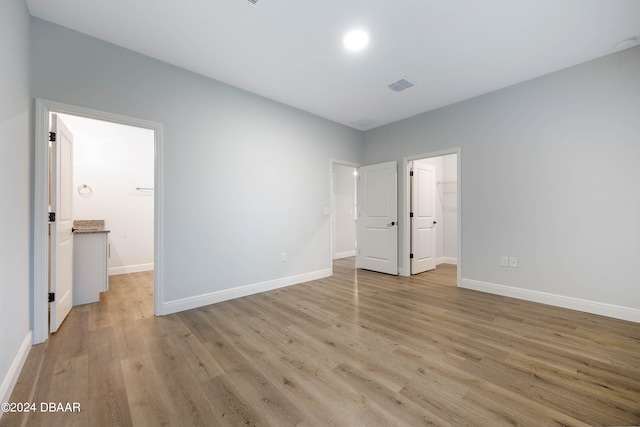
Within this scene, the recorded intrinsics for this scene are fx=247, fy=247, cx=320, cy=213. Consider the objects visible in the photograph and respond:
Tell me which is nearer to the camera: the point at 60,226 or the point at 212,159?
the point at 60,226

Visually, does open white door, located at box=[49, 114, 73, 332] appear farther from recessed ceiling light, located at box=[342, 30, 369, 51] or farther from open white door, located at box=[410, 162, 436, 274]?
open white door, located at box=[410, 162, 436, 274]

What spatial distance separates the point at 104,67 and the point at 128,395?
2887 mm

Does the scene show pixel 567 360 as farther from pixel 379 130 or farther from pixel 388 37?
pixel 379 130

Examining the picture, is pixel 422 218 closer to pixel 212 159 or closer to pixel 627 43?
pixel 627 43

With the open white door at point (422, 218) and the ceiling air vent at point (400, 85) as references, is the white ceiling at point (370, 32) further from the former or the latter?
the open white door at point (422, 218)

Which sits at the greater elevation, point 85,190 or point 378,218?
point 85,190

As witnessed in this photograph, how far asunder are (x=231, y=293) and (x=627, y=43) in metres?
5.10

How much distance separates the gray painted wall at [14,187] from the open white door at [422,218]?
4.69m

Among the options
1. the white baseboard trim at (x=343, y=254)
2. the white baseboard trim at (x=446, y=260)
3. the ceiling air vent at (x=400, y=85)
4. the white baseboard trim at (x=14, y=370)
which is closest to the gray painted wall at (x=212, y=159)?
the white baseboard trim at (x=14, y=370)

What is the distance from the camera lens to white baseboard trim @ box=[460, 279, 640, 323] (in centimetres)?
258

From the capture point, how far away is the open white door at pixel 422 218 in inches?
179

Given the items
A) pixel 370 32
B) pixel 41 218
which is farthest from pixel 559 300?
pixel 41 218

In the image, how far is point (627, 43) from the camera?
2.47 meters

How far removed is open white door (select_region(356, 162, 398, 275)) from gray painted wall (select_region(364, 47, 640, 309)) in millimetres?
1116
